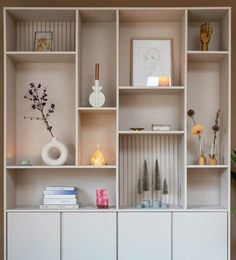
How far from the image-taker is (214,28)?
4.00m

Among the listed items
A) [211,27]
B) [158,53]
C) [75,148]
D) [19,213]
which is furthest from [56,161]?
[211,27]

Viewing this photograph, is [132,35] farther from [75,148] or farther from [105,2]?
Result: [75,148]

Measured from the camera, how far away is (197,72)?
4000mm

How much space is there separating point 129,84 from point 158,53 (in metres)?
0.36

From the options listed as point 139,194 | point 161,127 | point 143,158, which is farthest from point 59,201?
point 161,127

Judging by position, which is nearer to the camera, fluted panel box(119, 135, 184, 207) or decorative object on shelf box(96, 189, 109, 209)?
decorative object on shelf box(96, 189, 109, 209)

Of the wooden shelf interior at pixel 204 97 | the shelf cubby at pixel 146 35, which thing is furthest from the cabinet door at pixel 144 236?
the shelf cubby at pixel 146 35

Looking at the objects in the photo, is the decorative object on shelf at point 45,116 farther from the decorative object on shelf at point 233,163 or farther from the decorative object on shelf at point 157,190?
the decorative object on shelf at point 233,163

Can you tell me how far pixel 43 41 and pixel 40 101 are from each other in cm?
50

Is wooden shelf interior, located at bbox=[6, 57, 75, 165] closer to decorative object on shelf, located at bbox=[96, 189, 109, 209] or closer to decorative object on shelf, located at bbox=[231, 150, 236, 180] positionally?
decorative object on shelf, located at bbox=[96, 189, 109, 209]

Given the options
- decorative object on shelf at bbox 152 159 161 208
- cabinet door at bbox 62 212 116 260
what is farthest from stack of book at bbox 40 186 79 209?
decorative object on shelf at bbox 152 159 161 208

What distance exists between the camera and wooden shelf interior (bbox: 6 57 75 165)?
3.98 m

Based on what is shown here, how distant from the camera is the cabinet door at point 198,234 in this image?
12.0 ft

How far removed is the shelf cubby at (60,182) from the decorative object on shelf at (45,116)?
0.19m
